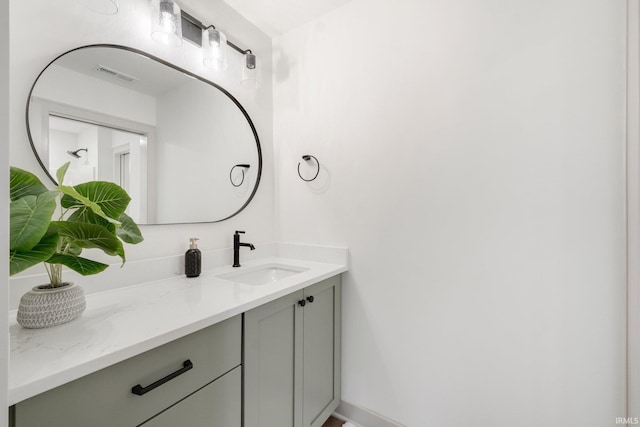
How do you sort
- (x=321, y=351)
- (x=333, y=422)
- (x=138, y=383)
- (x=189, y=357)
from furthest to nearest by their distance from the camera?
1. (x=333, y=422)
2. (x=321, y=351)
3. (x=189, y=357)
4. (x=138, y=383)

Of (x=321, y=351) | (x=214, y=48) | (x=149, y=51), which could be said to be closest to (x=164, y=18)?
(x=149, y=51)

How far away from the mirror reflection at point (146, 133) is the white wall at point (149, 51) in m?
0.04

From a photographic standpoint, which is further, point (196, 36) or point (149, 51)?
point (196, 36)

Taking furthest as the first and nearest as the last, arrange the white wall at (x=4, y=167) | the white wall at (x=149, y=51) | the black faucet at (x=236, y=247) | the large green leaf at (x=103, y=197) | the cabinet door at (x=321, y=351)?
the black faucet at (x=236, y=247) < the cabinet door at (x=321, y=351) < the white wall at (x=149, y=51) < the large green leaf at (x=103, y=197) < the white wall at (x=4, y=167)

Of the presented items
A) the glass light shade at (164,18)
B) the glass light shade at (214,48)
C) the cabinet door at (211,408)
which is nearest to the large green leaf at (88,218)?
the cabinet door at (211,408)

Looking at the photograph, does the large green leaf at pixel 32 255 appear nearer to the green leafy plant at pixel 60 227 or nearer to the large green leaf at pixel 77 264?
the green leafy plant at pixel 60 227

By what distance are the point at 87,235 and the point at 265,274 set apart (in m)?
1.04

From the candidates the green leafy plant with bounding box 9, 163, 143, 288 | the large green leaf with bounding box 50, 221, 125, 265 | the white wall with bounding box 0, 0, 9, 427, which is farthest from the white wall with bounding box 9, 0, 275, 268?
the white wall with bounding box 0, 0, 9, 427

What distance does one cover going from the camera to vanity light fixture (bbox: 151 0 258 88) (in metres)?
1.25

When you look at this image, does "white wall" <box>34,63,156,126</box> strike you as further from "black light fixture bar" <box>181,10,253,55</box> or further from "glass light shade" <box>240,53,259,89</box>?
"glass light shade" <box>240,53,259,89</box>

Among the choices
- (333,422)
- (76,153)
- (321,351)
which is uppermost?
(76,153)

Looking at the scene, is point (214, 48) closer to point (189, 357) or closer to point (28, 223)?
point (28, 223)

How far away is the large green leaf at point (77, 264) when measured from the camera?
2.63 feet

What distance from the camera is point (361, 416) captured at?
5.22ft
